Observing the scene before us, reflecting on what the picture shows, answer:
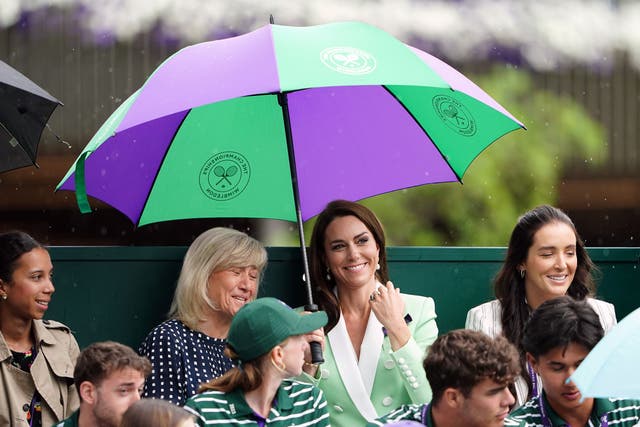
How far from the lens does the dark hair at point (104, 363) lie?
14.8 feet

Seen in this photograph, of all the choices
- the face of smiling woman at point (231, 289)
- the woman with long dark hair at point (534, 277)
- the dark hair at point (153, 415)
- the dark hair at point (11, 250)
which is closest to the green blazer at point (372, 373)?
the woman with long dark hair at point (534, 277)

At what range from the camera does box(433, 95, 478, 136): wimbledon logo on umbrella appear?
17.5 ft

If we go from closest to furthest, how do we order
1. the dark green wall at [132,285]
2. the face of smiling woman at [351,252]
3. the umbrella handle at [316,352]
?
the umbrella handle at [316,352] < the face of smiling woman at [351,252] < the dark green wall at [132,285]

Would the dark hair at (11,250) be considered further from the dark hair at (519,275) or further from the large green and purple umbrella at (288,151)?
the dark hair at (519,275)

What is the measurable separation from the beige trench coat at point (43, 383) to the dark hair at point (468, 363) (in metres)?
1.59

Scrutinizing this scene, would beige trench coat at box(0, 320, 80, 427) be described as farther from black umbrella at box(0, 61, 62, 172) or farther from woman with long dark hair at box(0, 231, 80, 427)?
black umbrella at box(0, 61, 62, 172)

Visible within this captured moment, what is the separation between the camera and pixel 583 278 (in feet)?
18.0

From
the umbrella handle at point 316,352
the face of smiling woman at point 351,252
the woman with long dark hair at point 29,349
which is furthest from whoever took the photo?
the face of smiling woman at point 351,252

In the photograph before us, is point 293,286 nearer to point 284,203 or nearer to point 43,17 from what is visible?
point 284,203

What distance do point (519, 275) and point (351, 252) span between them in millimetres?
715

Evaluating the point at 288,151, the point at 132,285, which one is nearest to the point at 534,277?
the point at 288,151

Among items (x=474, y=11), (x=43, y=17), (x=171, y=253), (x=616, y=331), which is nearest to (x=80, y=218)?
(x=43, y=17)

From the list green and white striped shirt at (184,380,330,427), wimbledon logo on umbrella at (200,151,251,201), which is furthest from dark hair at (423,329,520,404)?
wimbledon logo on umbrella at (200,151,251,201)

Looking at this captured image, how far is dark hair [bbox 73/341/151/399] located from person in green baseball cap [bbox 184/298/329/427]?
256 mm
